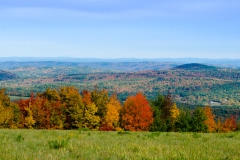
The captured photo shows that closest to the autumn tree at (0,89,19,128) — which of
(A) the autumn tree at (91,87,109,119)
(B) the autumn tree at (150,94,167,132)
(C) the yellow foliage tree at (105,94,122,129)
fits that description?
(A) the autumn tree at (91,87,109,119)

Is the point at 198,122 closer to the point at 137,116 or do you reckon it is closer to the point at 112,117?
the point at 137,116

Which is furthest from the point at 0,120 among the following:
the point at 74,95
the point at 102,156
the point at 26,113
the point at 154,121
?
the point at 102,156

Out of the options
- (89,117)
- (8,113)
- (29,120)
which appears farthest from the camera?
(89,117)

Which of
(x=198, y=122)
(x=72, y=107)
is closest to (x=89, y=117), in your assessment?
(x=72, y=107)

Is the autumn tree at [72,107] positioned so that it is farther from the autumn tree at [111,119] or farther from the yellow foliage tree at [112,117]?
the yellow foliage tree at [112,117]

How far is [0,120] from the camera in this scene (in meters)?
47.4

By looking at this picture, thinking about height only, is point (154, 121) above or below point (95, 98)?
below

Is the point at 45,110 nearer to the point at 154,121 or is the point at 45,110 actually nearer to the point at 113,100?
the point at 113,100

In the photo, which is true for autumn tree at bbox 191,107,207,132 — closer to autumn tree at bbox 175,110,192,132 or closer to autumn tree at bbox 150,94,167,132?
autumn tree at bbox 175,110,192,132

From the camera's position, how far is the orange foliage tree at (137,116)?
5425 centimetres

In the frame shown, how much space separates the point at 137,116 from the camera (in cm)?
5456

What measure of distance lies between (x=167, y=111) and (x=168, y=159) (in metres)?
57.4

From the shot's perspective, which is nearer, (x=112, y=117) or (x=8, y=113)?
(x=8, y=113)

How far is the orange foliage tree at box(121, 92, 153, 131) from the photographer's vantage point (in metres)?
54.2
